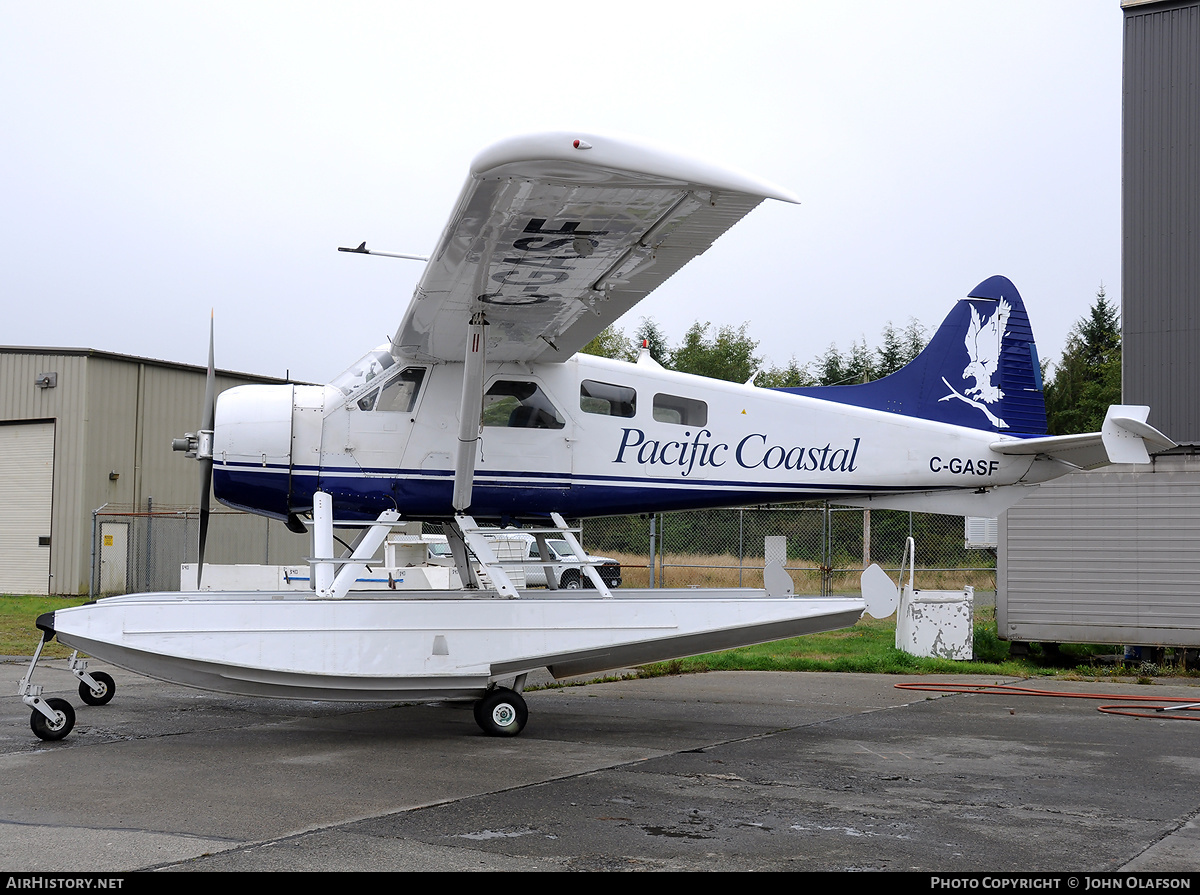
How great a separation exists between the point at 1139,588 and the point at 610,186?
9.57 metres

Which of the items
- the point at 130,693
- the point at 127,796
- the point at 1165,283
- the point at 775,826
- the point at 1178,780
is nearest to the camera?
the point at 775,826

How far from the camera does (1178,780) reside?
19.6 feet

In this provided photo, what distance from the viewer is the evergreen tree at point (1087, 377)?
42.9 meters

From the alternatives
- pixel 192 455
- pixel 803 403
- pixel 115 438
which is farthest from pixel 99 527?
pixel 803 403

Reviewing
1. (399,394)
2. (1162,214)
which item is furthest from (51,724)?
(1162,214)

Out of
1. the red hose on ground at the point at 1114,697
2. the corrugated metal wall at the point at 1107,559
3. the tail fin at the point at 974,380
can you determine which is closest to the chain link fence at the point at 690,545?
the corrugated metal wall at the point at 1107,559

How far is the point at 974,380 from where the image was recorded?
919cm

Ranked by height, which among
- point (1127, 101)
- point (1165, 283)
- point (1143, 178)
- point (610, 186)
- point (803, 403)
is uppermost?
point (1127, 101)

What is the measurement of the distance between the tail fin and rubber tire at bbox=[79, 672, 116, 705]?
21.3 ft

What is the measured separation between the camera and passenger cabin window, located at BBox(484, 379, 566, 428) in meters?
8.40

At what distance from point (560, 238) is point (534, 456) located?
2.47 m

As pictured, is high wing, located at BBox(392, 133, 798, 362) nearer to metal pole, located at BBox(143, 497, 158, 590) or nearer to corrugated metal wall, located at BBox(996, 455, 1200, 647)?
corrugated metal wall, located at BBox(996, 455, 1200, 647)

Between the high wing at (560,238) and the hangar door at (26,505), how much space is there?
19438 mm
